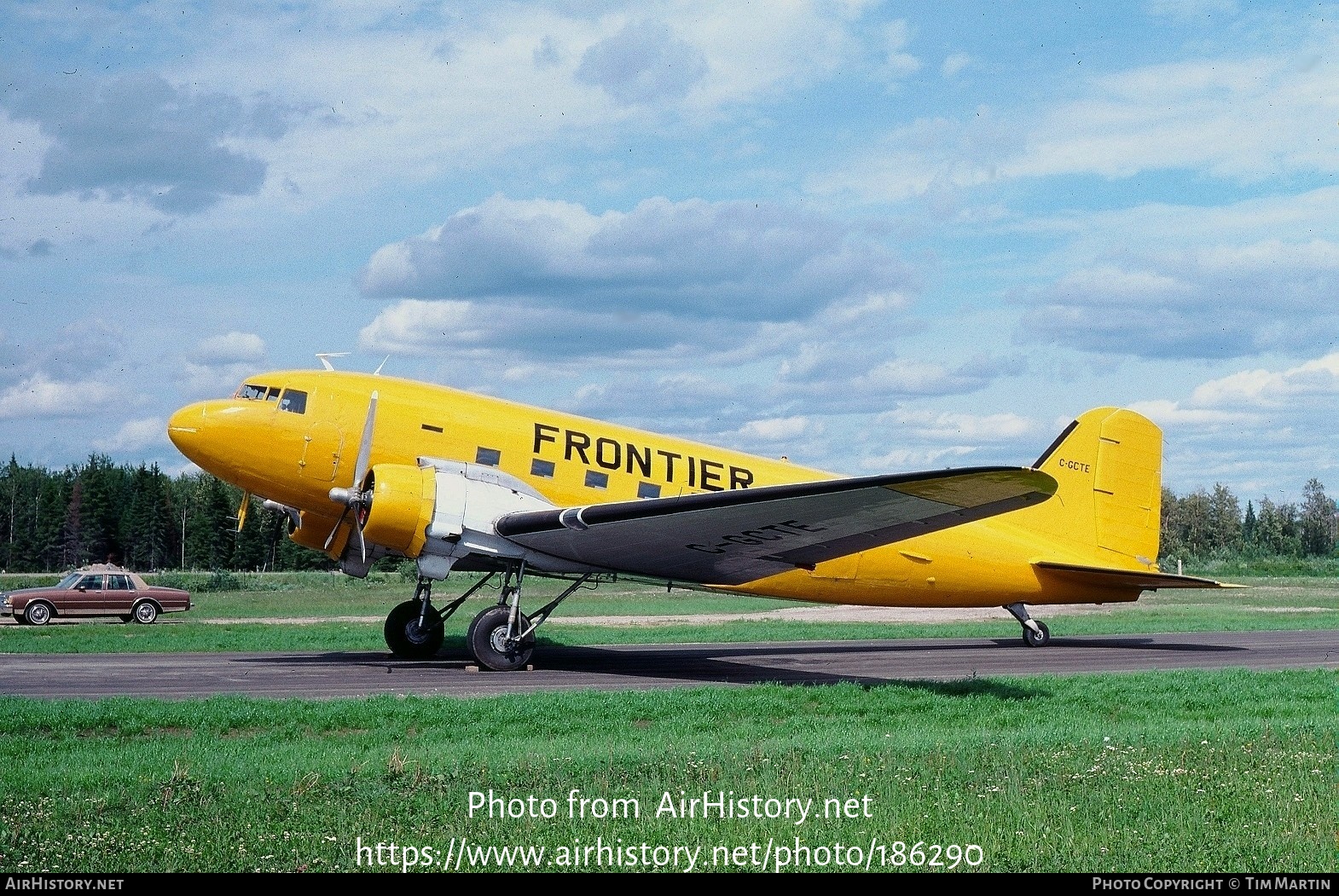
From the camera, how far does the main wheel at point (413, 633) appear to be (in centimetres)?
2041

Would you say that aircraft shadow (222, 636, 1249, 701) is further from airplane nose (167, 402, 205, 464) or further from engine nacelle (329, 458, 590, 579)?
airplane nose (167, 402, 205, 464)

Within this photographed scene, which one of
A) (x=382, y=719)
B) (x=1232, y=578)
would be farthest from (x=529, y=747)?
(x=1232, y=578)

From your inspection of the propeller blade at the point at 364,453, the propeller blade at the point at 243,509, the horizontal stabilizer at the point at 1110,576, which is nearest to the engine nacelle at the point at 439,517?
the propeller blade at the point at 364,453

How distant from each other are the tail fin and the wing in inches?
293

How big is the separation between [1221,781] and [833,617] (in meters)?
28.2

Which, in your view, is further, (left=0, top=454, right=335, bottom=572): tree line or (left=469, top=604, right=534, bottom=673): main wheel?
(left=0, top=454, right=335, bottom=572): tree line

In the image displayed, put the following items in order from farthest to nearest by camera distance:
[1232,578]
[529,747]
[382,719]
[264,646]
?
[1232,578], [264,646], [382,719], [529,747]

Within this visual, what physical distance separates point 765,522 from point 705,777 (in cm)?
676

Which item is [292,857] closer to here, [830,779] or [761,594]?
[830,779]

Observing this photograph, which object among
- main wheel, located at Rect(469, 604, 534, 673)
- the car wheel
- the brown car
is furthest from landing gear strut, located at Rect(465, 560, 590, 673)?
the car wheel

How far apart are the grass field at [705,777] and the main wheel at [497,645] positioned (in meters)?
3.53

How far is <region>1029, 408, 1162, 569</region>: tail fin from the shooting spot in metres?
23.1

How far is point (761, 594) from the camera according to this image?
816 inches

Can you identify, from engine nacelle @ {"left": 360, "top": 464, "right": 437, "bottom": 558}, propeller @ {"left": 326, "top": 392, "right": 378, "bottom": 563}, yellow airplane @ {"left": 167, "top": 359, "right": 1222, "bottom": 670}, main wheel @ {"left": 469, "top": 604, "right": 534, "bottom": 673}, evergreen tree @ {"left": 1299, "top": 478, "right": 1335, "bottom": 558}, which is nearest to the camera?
yellow airplane @ {"left": 167, "top": 359, "right": 1222, "bottom": 670}
